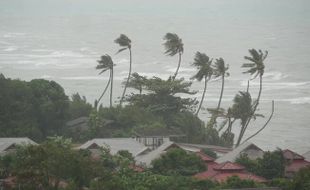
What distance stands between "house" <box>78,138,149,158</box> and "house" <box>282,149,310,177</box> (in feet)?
23.1

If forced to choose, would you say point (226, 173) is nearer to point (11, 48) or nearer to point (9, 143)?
point (9, 143)

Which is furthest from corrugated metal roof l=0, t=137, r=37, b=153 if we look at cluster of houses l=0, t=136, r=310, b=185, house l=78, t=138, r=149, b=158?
house l=78, t=138, r=149, b=158

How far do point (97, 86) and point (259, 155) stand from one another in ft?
129

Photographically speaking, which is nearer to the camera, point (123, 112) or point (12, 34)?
point (123, 112)

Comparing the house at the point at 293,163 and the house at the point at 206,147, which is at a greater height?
the house at the point at 206,147

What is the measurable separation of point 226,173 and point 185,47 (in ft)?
260

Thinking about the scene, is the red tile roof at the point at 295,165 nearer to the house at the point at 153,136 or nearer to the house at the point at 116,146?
the house at the point at 116,146

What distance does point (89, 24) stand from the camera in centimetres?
16188

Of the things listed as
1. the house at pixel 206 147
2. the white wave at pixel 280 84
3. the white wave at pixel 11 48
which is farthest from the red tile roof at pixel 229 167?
the white wave at pixel 11 48

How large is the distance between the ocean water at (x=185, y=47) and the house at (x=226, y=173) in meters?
16.2

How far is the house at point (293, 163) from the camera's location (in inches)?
1833

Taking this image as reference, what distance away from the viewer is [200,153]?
4947 centimetres

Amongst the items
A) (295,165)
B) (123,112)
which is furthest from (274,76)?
(295,165)

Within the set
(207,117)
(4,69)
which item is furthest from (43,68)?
(207,117)
